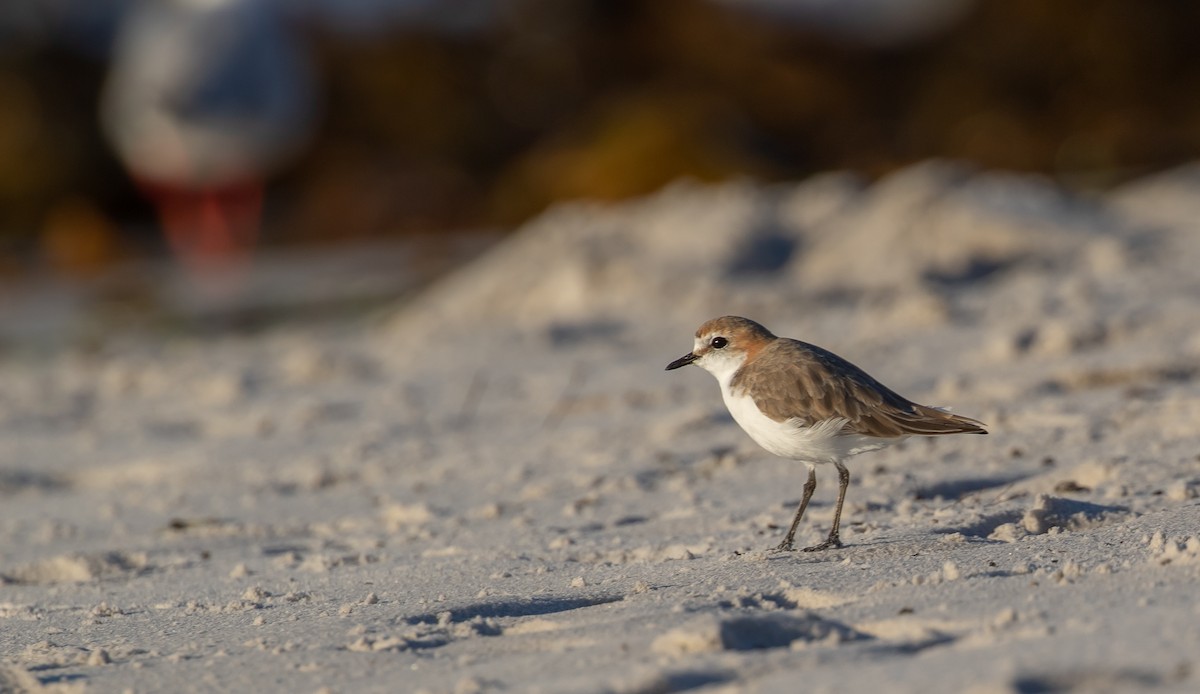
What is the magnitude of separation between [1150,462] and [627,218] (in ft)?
18.0

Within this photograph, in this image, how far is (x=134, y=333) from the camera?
10.1m

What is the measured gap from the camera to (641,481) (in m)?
4.57

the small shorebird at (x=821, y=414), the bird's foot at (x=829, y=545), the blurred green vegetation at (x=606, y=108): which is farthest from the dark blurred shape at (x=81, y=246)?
the bird's foot at (x=829, y=545)

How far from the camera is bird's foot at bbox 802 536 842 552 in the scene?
348 centimetres

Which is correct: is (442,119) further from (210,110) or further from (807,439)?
(807,439)

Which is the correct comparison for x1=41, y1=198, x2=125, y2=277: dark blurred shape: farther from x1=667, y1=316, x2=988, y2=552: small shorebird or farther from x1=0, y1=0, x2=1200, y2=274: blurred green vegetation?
x1=667, y1=316, x2=988, y2=552: small shorebird

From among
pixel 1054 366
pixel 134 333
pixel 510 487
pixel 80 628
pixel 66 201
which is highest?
pixel 66 201

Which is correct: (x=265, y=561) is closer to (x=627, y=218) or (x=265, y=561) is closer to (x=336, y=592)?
(x=336, y=592)

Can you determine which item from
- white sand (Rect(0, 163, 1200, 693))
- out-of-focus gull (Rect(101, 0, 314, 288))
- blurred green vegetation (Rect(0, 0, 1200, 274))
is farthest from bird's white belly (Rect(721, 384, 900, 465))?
blurred green vegetation (Rect(0, 0, 1200, 274))

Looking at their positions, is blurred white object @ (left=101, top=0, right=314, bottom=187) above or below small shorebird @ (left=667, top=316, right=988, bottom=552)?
above

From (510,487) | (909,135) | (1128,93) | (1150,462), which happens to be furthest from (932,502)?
(1128,93)

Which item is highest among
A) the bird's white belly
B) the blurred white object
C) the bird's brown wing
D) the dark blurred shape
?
the blurred white object

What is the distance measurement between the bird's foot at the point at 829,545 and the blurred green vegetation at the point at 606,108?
37.8ft

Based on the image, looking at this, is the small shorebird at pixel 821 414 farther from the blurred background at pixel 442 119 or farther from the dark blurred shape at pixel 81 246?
the dark blurred shape at pixel 81 246
